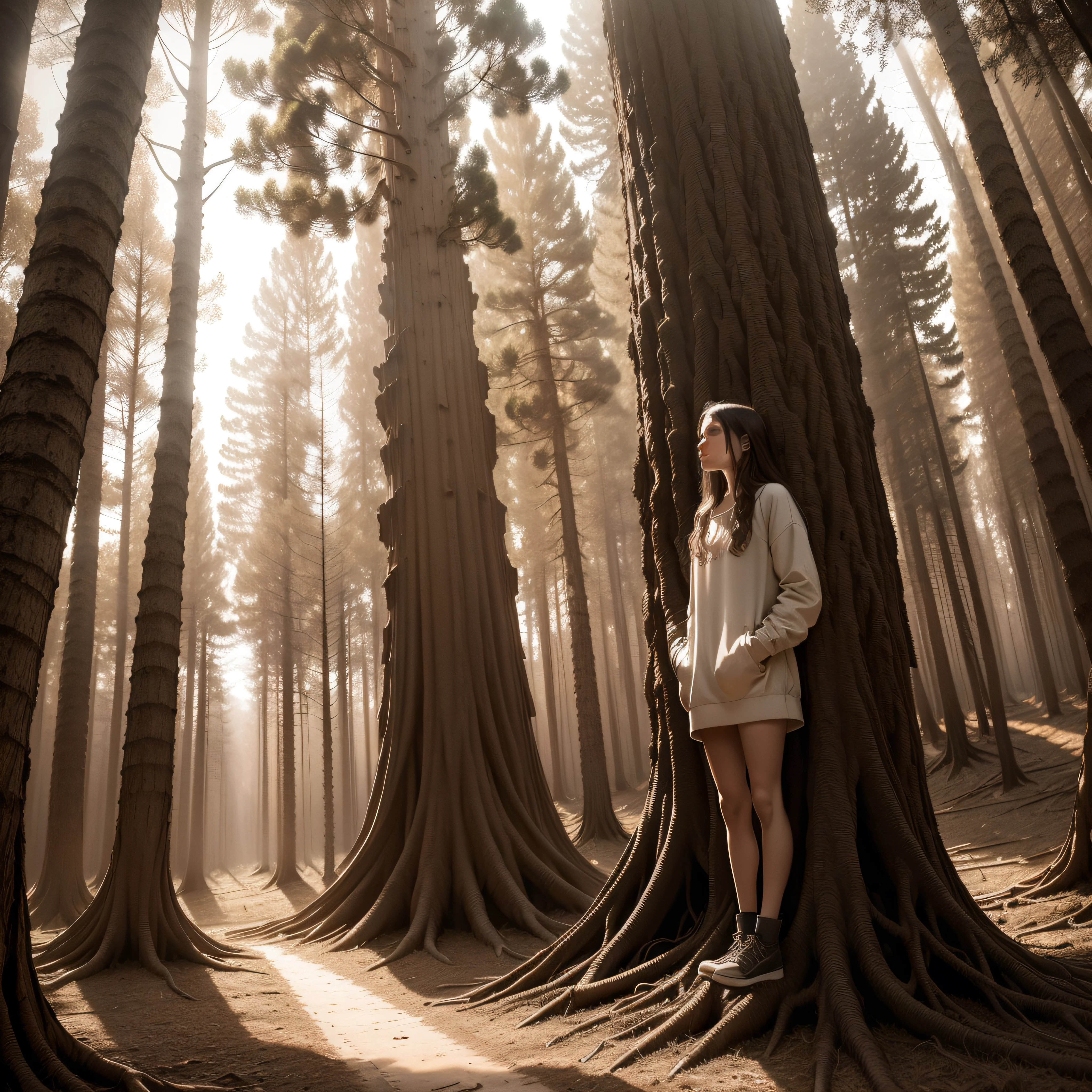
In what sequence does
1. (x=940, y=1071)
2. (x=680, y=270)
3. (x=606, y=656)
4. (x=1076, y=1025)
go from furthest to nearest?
(x=606, y=656) < (x=680, y=270) < (x=1076, y=1025) < (x=940, y=1071)

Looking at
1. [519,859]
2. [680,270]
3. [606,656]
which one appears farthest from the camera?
[606,656]

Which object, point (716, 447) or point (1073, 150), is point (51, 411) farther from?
point (1073, 150)

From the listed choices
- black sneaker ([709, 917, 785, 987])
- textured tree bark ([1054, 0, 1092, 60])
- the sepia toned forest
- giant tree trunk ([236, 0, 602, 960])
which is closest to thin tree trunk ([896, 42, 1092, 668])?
the sepia toned forest

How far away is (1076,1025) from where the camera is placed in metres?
1.89

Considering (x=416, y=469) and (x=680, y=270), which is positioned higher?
(x=416, y=469)

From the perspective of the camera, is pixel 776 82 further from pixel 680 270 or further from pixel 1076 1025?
pixel 1076 1025

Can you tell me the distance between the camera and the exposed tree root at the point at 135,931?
461 cm

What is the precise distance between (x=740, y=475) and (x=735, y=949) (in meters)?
Answer: 1.51

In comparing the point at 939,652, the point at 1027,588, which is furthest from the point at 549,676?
the point at 1027,588

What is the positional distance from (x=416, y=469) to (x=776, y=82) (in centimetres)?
400

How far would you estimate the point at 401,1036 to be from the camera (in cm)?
285

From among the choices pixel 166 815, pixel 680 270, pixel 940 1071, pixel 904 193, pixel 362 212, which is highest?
pixel 904 193

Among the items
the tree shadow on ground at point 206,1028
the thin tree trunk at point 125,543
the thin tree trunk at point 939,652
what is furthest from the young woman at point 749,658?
the thin tree trunk at point 125,543

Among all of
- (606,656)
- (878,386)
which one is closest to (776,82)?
(878,386)
